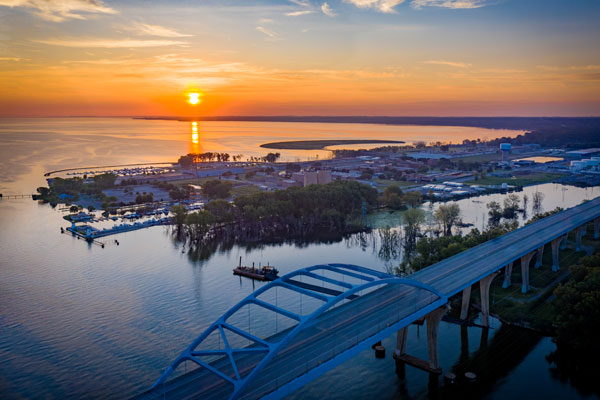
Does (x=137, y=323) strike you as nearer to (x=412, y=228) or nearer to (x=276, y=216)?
(x=276, y=216)

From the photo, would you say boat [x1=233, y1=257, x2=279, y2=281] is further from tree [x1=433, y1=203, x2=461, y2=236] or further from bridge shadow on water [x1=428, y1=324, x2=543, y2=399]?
tree [x1=433, y1=203, x2=461, y2=236]

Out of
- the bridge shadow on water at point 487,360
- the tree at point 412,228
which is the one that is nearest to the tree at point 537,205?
the tree at point 412,228

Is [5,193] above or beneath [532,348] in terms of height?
above

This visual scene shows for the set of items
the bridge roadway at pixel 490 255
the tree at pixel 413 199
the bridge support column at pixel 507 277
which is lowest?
the bridge support column at pixel 507 277

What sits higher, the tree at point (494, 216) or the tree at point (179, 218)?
the tree at point (179, 218)

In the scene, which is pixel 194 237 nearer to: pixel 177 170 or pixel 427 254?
pixel 427 254

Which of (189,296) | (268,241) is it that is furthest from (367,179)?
(189,296)

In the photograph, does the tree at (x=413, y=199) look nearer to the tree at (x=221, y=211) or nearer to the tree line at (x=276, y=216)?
the tree line at (x=276, y=216)
